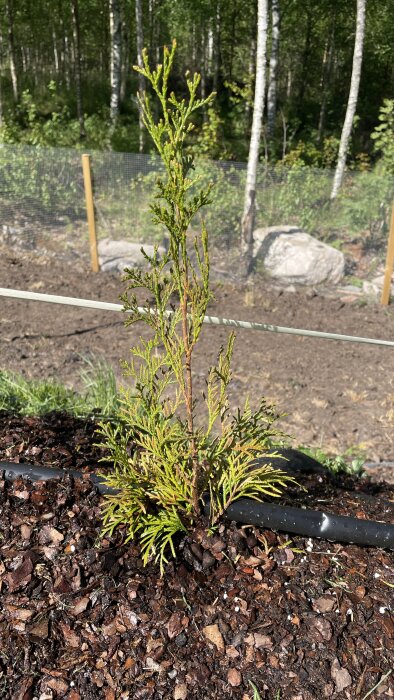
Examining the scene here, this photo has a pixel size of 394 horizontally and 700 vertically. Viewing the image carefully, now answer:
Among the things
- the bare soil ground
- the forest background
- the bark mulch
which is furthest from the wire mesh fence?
the bark mulch

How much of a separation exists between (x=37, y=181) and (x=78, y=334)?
3263 mm

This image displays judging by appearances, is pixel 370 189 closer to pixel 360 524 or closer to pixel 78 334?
pixel 78 334

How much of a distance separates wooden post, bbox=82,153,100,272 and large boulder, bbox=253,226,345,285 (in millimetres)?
2031

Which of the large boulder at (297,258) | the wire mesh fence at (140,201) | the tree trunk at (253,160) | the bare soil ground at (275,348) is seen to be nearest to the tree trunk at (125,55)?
the wire mesh fence at (140,201)

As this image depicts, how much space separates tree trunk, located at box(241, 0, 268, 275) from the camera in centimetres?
676

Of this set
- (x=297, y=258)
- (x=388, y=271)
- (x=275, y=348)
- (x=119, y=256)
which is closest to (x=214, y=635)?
(x=275, y=348)

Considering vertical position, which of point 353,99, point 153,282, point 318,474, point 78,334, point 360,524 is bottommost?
point 78,334

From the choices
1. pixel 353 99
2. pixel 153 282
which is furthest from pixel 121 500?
pixel 353 99

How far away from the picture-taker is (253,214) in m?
6.98

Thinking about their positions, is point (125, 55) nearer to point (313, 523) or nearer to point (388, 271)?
point (388, 271)

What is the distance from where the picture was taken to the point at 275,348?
5148 mm

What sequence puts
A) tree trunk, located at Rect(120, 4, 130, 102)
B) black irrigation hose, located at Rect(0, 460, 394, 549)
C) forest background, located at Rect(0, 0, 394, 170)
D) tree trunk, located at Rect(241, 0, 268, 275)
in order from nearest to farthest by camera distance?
black irrigation hose, located at Rect(0, 460, 394, 549)
tree trunk, located at Rect(241, 0, 268, 275)
forest background, located at Rect(0, 0, 394, 170)
tree trunk, located at Rect(120, 4, 130, 102)

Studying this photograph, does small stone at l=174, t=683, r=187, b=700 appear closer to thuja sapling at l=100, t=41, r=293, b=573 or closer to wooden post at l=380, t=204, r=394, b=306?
thuja sapling at l=100, t=41, r=293, b=573

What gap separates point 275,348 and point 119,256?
2970mm
